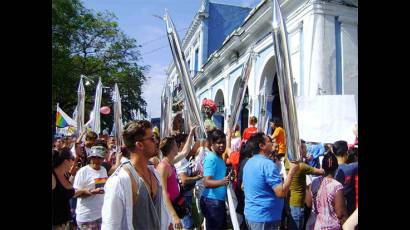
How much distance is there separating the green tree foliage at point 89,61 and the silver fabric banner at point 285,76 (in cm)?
2053

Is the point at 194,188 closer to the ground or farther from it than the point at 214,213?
farther from it

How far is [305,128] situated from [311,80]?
3011 mm

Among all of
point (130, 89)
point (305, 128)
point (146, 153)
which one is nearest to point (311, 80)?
point (305, 128)

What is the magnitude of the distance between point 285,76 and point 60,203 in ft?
8.37

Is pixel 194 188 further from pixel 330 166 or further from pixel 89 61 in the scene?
pixel 89 61

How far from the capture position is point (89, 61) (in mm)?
26547

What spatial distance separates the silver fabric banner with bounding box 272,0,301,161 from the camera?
8.87 feet

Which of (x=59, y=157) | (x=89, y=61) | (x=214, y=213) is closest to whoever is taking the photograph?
(x=59, y=157)

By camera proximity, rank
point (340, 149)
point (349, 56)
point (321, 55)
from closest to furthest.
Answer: point (340, 149), point (321, 55), point (349, 56)

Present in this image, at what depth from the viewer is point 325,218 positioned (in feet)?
11.4

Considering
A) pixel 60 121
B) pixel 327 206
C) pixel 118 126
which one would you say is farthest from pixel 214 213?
pixel 60 121

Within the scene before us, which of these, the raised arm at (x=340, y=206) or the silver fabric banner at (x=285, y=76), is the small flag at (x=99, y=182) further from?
the raised arm at (x=340, y=206)
